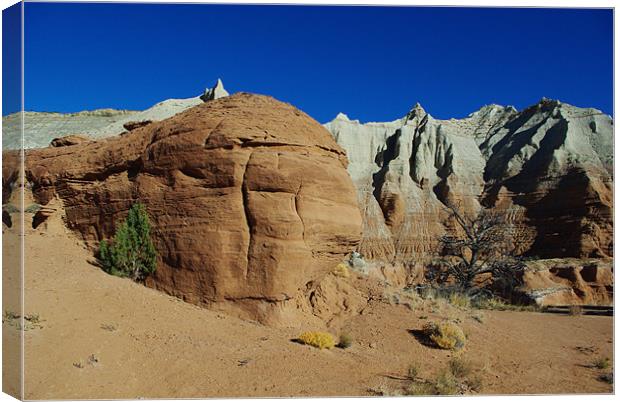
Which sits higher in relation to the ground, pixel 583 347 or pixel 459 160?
pixel 459 160

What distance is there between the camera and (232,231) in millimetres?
11898

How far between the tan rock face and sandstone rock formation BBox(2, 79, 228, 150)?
109ft

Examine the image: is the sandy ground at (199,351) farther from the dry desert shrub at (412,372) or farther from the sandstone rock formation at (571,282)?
the sandstone rock formation at (571,282)

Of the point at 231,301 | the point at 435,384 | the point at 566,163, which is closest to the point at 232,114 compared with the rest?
the point at 231,301

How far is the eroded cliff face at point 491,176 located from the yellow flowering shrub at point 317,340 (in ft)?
123

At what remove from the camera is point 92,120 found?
55.9 metres

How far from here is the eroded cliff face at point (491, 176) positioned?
155 ft

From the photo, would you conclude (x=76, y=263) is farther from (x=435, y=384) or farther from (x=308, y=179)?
(x=435, y=384)

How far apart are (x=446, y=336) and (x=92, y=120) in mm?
51638

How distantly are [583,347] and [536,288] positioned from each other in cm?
2048

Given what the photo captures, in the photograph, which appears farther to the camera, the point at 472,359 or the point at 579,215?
the point at 579,215

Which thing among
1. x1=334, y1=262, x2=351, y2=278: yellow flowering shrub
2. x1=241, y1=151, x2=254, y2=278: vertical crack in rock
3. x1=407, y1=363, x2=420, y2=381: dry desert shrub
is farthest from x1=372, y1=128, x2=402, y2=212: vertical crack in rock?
x1=407, y1=363, x2=420, y2=381: dry desert shrub

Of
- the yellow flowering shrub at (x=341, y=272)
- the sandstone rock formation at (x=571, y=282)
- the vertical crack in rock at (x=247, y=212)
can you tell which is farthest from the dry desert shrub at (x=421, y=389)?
the sandstone rock formation at (x=571, y=282)

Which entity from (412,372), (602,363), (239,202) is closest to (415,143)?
(239,202)
